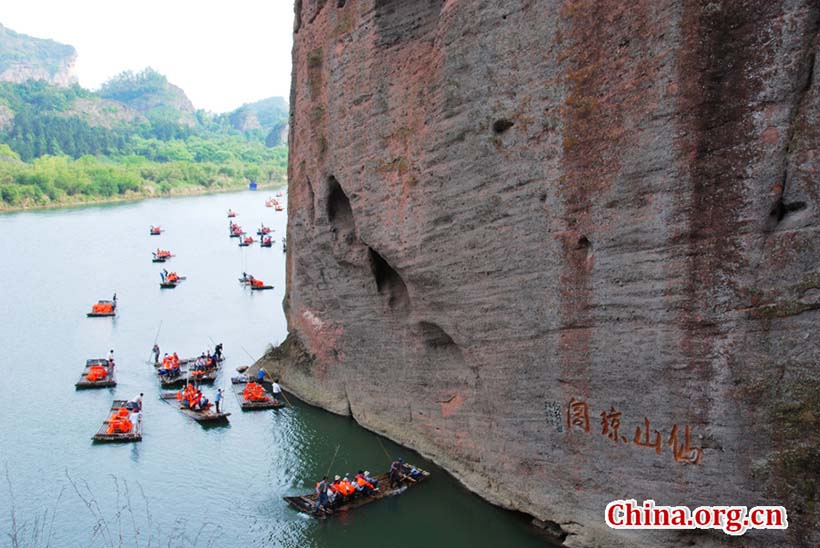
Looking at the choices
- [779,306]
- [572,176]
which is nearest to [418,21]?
[572,176]

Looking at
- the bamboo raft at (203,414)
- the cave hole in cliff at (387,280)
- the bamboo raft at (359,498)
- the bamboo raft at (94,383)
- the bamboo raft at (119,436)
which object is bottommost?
the bamboo raft at (359,498)

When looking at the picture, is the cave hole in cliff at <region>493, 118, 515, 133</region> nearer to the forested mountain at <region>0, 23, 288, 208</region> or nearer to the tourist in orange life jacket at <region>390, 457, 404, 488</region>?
the tourist in orange life jacket at <region>390, 457, 404, 488</region>

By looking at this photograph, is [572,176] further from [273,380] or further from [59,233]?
[59,233]

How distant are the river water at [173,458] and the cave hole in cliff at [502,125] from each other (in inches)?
288

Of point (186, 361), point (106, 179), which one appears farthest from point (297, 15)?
point (106, 179)

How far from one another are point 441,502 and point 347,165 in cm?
810

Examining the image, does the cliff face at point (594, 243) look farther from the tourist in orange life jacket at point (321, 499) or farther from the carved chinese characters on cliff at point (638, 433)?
the tourist in orange life jacket at point (321, 499)

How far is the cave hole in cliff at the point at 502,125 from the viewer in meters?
14.5

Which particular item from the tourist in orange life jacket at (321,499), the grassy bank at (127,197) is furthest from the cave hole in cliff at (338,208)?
the grassy bank at (127,197)

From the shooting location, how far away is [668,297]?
1229cm

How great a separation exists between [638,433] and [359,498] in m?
6.21

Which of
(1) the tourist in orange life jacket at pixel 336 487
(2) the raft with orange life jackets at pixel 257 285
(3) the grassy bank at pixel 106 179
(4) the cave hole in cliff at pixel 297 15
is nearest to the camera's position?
(1) the tourist in orange life jacket at pixel 336 487

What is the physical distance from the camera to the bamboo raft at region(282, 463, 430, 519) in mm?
15969

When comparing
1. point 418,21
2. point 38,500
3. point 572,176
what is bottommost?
point 38,500
